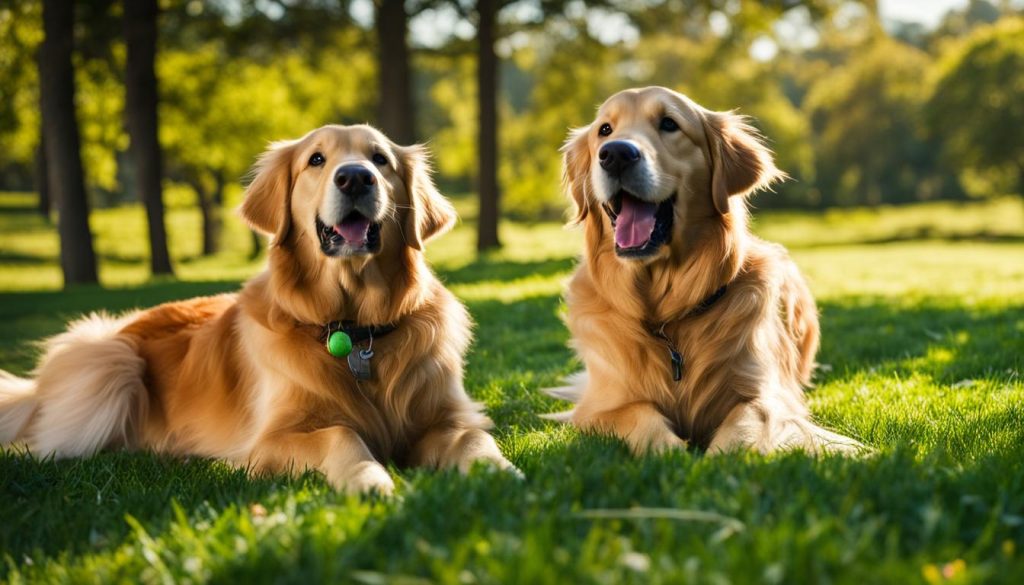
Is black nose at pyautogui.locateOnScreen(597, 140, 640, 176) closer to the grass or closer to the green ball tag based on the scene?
the grass

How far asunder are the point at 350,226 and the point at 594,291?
1.21m

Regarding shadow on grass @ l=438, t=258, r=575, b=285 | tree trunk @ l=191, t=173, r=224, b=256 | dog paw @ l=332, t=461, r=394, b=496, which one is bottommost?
tree trunk @ l=191, t=173, r=224, b=256

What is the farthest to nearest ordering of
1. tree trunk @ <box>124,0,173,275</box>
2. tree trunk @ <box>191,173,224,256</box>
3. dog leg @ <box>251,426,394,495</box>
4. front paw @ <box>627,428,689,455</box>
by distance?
tree trunk @ <box>191,173,224,256</box> < tree trunk @ <box>124,0,173,275</box> < front paw @ <box>627,428,689,455</box> < dog leg @ <box>251,426,394,495</box>

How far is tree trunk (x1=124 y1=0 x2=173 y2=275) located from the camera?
1391 cm

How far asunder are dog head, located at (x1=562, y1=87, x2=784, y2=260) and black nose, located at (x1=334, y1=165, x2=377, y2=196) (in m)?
1.03

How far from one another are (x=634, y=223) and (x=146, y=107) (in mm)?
13361

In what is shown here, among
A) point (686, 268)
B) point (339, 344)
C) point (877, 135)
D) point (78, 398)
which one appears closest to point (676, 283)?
point (686, 268)

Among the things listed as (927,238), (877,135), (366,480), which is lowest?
(927,238)

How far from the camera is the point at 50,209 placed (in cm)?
3466

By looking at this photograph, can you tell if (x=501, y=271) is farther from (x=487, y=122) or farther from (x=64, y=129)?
(x=64, y=129)

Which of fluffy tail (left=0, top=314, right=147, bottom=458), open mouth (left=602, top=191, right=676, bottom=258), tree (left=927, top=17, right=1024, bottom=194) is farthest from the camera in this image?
tree (left=927, top=17, right=1024, bottom=194)

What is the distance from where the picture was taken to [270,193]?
4.07 m

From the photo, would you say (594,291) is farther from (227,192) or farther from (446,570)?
(227,192)

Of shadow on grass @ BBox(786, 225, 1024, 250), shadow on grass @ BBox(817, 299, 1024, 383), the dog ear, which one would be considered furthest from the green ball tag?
shadow on grass @ BBox(786, 225, 1024, 250)
